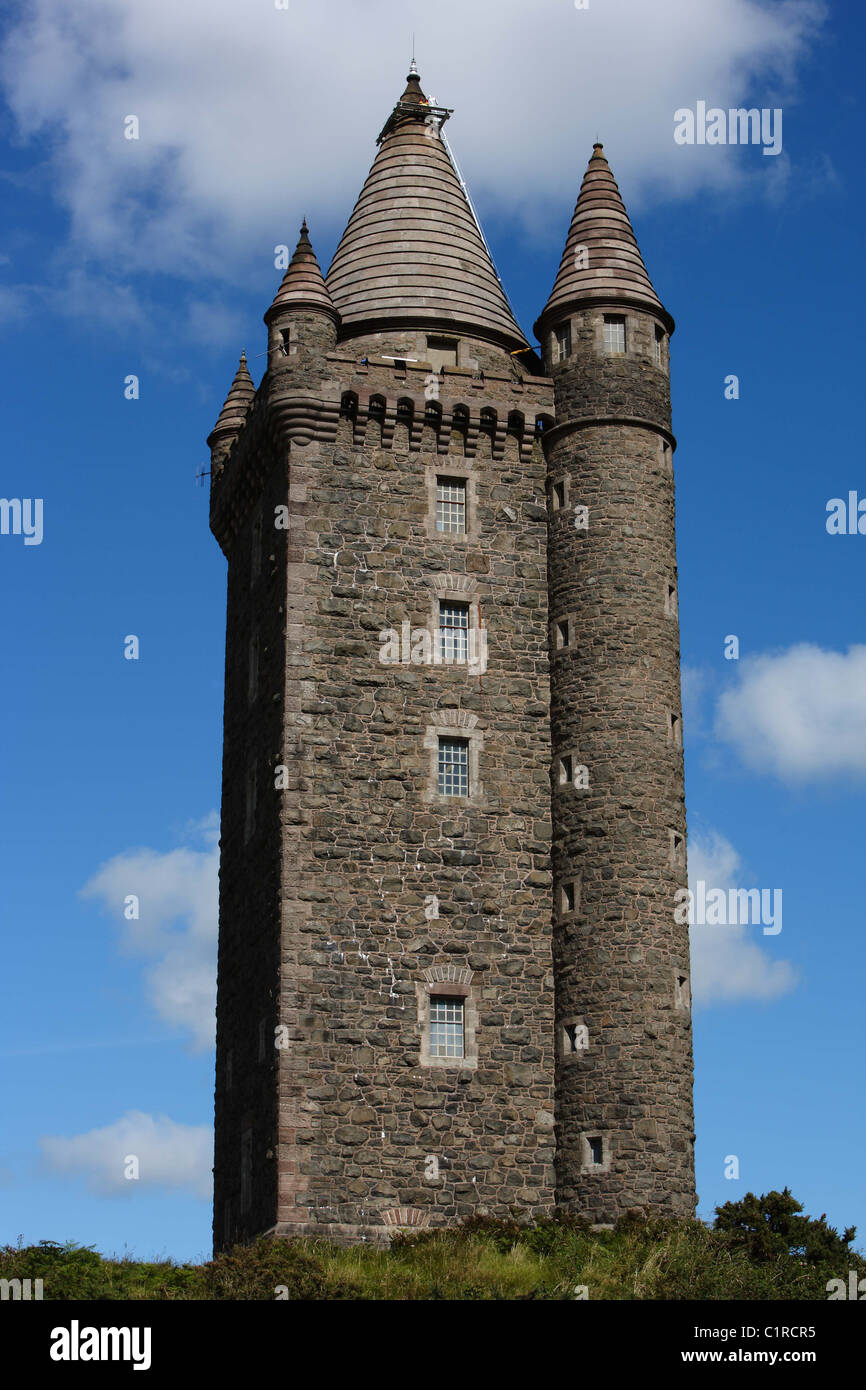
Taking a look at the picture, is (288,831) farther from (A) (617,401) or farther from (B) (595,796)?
(A) (617,401)

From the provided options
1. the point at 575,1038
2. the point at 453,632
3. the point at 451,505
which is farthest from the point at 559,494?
the point at 575,1038

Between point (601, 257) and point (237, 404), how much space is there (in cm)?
1055

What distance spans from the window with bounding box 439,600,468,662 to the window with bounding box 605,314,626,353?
6.74m

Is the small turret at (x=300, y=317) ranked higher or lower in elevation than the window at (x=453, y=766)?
higher

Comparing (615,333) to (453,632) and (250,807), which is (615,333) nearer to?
(453,632)

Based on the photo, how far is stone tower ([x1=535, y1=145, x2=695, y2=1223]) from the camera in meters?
38.2

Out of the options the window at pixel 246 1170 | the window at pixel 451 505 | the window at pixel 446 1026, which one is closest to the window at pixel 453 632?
the window at pixel 451 505

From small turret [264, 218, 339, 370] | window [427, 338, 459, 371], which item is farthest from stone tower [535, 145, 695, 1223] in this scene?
small turret [264, 218, 339, 370]

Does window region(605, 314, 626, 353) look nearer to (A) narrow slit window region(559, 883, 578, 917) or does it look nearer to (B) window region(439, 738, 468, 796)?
(B) window region(439, 738, 468, 796)

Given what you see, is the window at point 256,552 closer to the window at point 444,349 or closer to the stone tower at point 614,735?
the window at point 444,349

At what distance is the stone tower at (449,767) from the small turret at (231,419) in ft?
12.7

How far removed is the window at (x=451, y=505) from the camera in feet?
139

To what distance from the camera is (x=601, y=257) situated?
1742 inches
